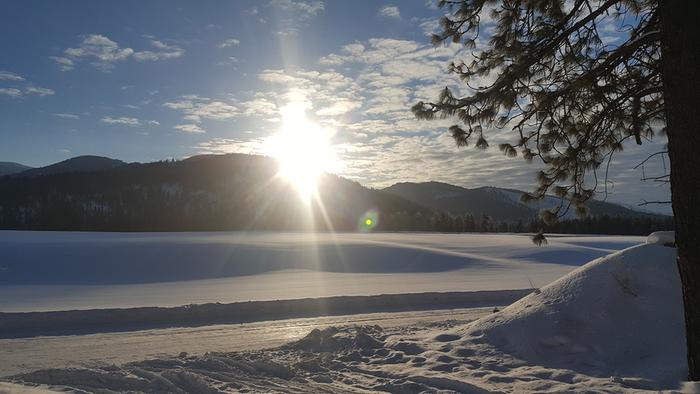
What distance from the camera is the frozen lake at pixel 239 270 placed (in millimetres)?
14914

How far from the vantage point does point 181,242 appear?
29.1 metres

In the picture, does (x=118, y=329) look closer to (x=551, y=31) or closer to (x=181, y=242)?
(x=551, y=31)

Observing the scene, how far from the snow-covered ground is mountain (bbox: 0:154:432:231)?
7254cm

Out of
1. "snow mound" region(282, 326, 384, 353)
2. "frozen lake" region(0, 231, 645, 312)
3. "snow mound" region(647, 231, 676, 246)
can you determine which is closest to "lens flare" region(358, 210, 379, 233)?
"frozen lake" region(0, 231, 645, 312)

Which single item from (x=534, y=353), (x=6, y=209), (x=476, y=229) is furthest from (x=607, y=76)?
(x=6, y=209)

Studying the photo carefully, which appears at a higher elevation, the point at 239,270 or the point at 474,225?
the point at 474,225

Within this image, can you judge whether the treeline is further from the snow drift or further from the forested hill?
the snow drift


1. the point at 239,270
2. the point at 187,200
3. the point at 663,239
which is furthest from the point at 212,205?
the point at 663,239

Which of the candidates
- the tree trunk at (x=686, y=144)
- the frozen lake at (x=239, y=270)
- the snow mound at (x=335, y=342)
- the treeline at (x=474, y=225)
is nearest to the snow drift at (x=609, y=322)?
the tree trunk at (x=686, y=144)

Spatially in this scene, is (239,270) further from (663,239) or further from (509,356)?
(663,239)

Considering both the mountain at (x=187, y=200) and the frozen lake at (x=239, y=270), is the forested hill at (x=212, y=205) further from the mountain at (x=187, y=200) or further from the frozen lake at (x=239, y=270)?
the frozen lake at (x=239, y=270)

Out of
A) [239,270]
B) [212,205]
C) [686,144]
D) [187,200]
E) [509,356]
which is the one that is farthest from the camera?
[187,200]

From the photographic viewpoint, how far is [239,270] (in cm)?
2247

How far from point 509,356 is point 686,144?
324cm
